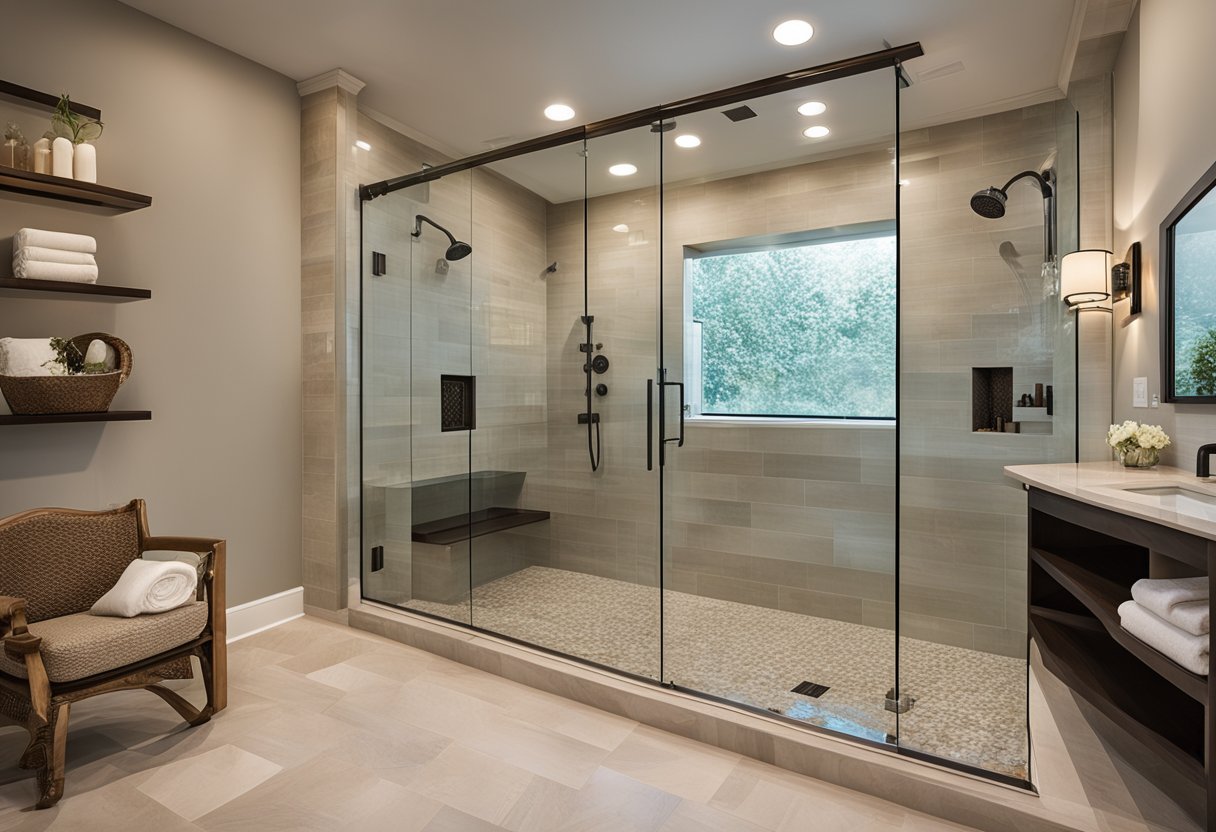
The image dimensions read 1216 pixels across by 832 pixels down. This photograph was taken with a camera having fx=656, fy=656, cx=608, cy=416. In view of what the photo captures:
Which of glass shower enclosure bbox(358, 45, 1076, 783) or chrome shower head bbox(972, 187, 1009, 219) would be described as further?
chrome shower head bbox(972, 187, 1009, 219)

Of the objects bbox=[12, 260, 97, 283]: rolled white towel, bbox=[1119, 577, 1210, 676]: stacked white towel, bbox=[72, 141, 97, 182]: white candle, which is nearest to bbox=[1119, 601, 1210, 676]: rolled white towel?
bbox=[1119, 577, 1210, 676]: stacked white towel

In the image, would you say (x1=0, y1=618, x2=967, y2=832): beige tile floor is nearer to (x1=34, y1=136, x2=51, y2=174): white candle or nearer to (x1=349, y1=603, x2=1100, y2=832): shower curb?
(x1=349, y1=603, x2=1100, y2=832): shower curb

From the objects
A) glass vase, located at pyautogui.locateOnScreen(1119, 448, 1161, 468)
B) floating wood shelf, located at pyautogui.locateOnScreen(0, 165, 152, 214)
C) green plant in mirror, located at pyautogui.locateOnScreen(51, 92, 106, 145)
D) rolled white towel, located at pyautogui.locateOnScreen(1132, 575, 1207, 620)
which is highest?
green plant in mirror, located at pyautogui.locateOnScreen(51, 92, 106, 145)

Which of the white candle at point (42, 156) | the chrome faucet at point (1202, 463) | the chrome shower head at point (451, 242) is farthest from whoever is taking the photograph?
the chrome shower head at point (451, 242)

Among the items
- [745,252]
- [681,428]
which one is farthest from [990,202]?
[681,428]

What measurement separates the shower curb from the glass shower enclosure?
12 centimetres

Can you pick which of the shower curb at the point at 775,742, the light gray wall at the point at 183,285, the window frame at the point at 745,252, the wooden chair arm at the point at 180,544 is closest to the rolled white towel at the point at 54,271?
the light gray wall at the point at 183,285

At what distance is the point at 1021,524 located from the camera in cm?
276

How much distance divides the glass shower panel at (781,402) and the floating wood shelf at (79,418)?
2102mm

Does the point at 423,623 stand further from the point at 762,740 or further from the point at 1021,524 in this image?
the point at 1021,524

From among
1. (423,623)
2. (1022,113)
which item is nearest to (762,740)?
(423,623)

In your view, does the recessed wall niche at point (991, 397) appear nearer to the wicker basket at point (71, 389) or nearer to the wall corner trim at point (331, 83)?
the wall corner trim at point (331, 83)

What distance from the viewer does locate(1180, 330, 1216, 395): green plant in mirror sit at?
174 centimetres

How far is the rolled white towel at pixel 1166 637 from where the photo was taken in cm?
117
